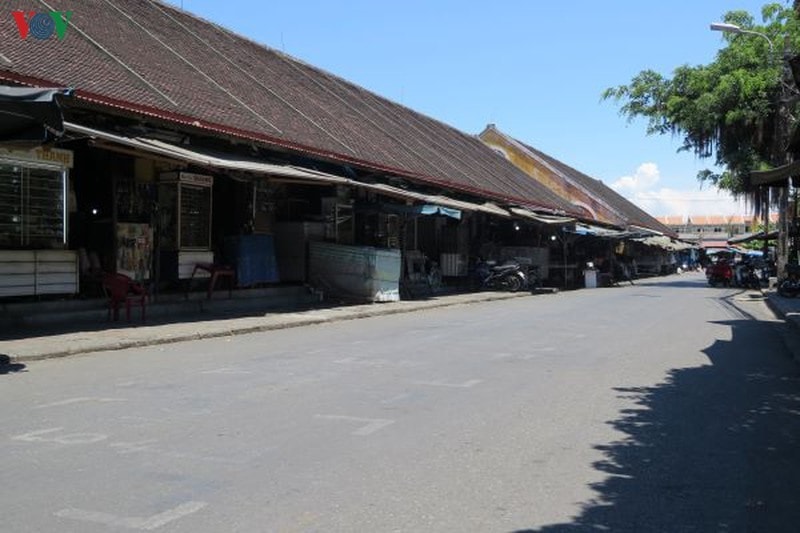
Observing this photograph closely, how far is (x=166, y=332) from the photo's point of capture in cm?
1183

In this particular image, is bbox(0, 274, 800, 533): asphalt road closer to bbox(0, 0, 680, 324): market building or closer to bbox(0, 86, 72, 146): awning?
bbox(0, 86, 72, 146): awning

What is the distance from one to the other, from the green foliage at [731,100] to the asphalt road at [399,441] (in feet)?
79.6

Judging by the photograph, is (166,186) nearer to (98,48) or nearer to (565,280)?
(98,48)

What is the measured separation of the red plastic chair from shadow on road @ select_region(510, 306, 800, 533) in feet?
27.8

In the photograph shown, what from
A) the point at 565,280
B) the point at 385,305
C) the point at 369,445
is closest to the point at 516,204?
the point at 565,280

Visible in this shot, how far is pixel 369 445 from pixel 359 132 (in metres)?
18.6

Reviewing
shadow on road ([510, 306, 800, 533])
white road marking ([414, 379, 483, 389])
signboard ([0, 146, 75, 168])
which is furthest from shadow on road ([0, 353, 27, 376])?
shadow on road ([510, 306, 800, 533])

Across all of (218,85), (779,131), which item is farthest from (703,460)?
(779,131)

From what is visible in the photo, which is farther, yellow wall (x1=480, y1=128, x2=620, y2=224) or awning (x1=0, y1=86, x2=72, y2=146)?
yellow wall (x1=480, y1=128, x2=620, y2=224)

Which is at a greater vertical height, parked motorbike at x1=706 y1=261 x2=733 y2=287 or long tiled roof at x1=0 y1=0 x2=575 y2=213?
long tiled roof at x1=0 y1=0 x2=575 y2=213

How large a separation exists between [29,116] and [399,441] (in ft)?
19.0

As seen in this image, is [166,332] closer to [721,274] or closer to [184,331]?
[184,331]

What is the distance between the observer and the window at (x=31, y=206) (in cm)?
1160

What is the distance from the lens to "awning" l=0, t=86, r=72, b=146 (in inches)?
319
